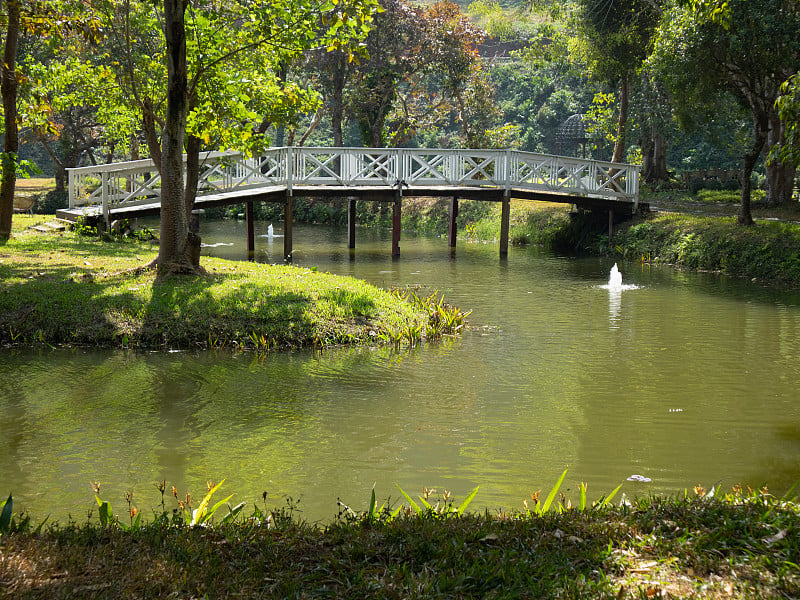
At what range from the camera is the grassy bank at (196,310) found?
1125cm

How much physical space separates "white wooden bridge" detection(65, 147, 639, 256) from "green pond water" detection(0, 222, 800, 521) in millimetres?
10308

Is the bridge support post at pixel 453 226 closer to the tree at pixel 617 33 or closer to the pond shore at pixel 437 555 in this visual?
the tree at pixel 617 33

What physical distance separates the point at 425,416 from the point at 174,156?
754cm

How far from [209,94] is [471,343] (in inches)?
270

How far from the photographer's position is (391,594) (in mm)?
3812

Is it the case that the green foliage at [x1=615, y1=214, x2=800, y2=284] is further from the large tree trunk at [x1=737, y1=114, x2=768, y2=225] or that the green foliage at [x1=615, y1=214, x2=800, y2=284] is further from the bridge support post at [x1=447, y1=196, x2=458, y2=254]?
the bridge support post at [x1=447, y1=196, x2=458, y2=254]

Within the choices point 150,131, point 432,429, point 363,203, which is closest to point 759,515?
point 432,429

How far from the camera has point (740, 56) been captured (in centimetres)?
1991

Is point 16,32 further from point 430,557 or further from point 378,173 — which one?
point 430,557

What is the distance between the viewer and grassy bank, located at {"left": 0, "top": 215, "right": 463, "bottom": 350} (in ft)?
36.9

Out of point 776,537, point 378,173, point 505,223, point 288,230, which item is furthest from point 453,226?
point 776,537

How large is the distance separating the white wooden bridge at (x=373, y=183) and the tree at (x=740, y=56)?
4052mm

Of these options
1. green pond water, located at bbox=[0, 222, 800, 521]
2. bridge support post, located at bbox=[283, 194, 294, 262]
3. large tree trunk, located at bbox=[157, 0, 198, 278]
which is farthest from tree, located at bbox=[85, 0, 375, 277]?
bridge support post, located at bbox=[283, 194, 294, 262]

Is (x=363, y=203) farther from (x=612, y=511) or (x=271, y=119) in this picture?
(x=612, y=511)
